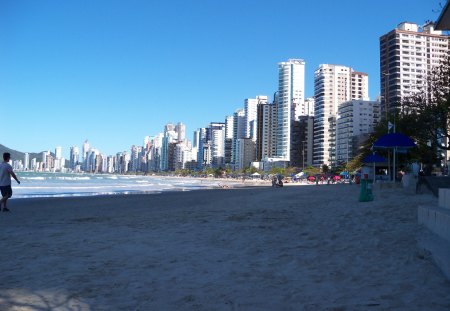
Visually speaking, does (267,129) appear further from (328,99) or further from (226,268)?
(226,268)

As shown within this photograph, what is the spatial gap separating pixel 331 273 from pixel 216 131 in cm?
19113

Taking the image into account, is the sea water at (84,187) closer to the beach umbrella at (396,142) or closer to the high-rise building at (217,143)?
the beach umbrella at (396,142)

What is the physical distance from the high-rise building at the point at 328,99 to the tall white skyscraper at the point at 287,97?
13677 mm

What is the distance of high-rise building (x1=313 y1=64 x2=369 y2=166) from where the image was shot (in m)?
127

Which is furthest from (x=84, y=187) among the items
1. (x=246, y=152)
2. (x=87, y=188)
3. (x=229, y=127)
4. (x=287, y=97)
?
(x=229, y=127)

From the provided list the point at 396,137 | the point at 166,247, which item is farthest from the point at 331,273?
the point at 396,137

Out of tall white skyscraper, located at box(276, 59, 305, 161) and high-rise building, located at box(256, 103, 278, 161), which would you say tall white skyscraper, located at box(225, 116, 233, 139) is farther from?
tall white skyscraper, located at box(276, 59, 305, 161)

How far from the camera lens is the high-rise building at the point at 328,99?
126562 millimetres

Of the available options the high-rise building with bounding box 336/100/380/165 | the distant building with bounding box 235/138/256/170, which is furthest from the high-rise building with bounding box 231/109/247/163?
the high-rise building with bounding box 336/100/380/165

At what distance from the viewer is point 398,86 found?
295 feet

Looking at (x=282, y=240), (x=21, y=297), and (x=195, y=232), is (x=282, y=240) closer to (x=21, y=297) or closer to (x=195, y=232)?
(x=195, y=232)

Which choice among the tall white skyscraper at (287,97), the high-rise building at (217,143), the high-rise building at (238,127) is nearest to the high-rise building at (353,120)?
the tall white skyscraper at (287,97)

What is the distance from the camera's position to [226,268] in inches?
166

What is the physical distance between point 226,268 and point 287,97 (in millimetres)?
151886
